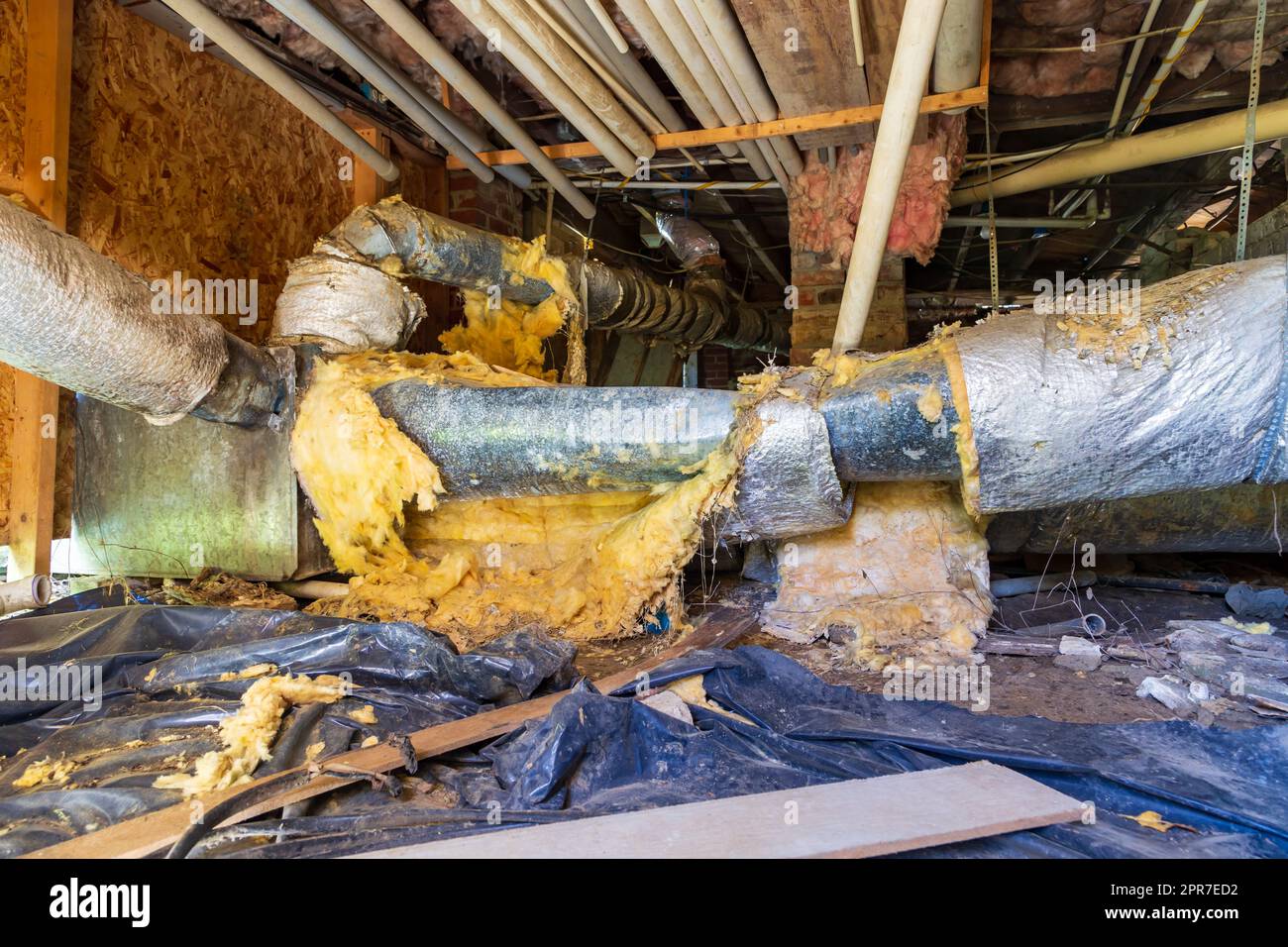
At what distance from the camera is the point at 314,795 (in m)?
1.17

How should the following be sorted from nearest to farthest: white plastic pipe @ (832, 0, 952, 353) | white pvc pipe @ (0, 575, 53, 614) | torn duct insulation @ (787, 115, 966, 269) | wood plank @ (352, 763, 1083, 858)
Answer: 1. wood plank @ (352, 763, 1083, 858)
2. white plastic pipe @ (832, 0, 952, 353)
3. white pvc pipe @ (0, 575, 53, 614)
4. torn duct insulation @ (787, 115, 966, 269)

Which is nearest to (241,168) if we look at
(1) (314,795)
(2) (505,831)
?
(1) (314,795)

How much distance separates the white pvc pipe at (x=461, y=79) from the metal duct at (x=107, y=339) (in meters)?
0.92

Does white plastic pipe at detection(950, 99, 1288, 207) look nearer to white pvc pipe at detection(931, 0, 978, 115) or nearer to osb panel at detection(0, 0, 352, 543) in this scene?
white pvc pipe at detection(931, 0, 978, 115)

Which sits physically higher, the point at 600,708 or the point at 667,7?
the point at 667,7

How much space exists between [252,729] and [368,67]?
1.90m

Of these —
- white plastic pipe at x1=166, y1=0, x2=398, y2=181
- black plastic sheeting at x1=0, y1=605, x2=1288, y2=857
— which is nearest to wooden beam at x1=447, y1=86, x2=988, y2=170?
white plastic pipe at x1=166, y1=0, x2=398, y2=181

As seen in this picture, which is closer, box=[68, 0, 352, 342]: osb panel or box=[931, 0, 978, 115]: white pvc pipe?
box=[931, 0, 978, 115]: white pvc pipe

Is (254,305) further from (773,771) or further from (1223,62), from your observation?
(1223,62)

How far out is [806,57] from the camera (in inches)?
83.2

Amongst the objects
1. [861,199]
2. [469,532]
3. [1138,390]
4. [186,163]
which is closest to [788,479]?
[1138,390]

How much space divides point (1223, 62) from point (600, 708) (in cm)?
291

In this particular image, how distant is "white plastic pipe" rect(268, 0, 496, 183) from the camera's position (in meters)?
1.98
